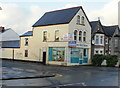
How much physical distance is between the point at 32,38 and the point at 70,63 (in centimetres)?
1003

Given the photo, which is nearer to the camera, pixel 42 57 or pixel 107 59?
pixel 107 59

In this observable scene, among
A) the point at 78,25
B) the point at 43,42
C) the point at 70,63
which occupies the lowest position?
the point at 70,63

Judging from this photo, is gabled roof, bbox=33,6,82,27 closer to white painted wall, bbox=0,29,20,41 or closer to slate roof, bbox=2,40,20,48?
slate roof, bbox=2,40,20,48

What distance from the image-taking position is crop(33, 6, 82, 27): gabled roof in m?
32.5

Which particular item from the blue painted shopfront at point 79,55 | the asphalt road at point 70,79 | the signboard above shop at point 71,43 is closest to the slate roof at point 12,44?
the blue painted shopfront at point 79,55

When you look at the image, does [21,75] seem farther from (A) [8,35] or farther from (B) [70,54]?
(A) [8,35]

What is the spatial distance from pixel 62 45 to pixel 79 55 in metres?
3.77

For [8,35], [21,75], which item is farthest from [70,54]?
[8,35]

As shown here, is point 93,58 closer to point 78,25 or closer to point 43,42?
point 78,25

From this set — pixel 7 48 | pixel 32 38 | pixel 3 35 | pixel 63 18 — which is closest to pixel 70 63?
pixel 63 18

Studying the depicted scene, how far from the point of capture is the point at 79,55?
108 feet

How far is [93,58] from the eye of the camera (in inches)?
1335

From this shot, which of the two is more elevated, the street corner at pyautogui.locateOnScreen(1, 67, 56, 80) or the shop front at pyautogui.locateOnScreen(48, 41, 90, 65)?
the shop front at pyautogui.locateOnScreen(48, 41, 90, 65)

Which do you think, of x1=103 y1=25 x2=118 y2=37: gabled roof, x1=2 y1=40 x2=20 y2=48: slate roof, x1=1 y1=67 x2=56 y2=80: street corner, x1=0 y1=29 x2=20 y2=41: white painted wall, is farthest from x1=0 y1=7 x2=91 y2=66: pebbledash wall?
x1=0 y1=29 x2=20 y2=41: white painted wall
